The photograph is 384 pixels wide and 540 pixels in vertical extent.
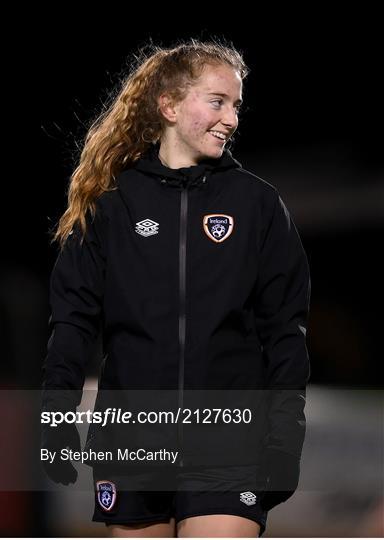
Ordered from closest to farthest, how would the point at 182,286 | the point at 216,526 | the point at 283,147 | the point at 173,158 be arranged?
the point at 216,526 < the point at 182,286 < the point at 173,158 < the point at 283,147

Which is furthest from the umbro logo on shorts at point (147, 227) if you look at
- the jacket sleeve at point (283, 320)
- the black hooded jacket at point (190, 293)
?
the jacket sleeve at point (283, 320)

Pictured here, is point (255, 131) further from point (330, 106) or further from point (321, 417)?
point (321, 417)

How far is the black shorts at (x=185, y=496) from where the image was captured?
2096 millimetres

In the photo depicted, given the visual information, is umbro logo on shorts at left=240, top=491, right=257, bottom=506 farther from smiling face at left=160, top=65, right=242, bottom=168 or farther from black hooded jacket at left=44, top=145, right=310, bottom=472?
smiling face at left=160, top=65, right=242, bottom=168

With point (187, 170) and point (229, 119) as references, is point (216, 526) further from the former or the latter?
point (229, 119)

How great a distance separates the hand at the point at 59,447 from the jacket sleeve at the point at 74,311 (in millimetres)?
58

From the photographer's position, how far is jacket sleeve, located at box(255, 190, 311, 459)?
2160 mm

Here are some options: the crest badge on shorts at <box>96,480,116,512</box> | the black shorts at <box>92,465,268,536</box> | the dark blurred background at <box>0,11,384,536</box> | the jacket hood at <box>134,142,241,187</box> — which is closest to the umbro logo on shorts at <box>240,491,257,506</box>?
the black shorts at <box>92,465,268,536</box>

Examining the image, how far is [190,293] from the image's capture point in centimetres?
217

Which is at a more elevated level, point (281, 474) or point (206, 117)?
point (206, 117)

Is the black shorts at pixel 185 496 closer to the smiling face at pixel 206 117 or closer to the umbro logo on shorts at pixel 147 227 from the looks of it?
the umbro logo on shorts at pixel 147 227

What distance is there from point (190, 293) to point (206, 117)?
15.9 inches

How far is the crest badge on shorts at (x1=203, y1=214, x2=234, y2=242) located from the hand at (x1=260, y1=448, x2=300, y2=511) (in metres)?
0.47

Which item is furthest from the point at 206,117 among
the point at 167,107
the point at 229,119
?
the point at 167,107
